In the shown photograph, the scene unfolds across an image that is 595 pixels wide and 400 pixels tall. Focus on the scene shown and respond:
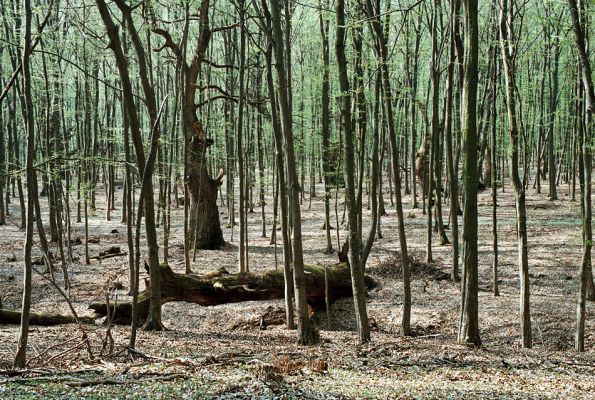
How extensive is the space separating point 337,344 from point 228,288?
335 cm

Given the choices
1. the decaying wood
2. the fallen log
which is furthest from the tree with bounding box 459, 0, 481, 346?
the decaying wood

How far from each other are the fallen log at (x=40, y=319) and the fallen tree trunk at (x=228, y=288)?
489 millimetres

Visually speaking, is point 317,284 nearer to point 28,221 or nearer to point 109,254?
point 28,221

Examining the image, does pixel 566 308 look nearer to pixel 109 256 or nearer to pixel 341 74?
pixel 341 74

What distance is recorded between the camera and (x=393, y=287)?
13.2 meters

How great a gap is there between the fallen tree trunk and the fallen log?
0.49 meters

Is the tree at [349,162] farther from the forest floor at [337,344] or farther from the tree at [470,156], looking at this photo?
the tree at [470,156]

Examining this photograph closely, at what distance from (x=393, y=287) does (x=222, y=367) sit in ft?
26.3

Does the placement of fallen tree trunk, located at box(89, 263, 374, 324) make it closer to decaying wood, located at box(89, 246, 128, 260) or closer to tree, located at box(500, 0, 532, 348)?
tree, located at box(500, 0, 532, 348)

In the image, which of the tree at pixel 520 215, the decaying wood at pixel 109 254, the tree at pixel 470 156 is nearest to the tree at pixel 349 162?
the tree at pixel 470 156

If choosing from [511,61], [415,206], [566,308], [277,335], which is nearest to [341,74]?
[511,61]

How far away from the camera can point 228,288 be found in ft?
36.2

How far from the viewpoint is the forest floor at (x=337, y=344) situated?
516cm

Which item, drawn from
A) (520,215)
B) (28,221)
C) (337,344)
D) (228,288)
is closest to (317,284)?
(228,288)
